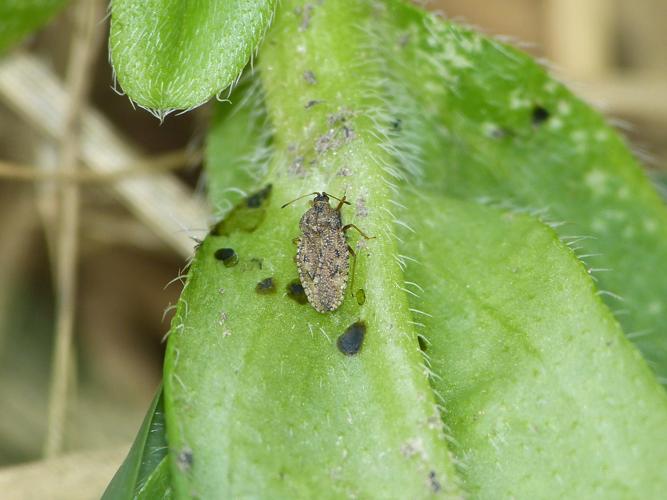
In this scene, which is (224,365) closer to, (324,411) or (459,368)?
(324,411)

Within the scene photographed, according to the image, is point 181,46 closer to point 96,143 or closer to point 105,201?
point 96,143

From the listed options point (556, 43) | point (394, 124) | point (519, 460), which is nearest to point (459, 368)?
point (519, 460)

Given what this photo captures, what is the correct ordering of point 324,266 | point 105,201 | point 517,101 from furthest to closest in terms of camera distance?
point 105,201 < point 517,101 < point 324,266

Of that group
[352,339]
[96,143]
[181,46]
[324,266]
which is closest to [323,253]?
[324,266]

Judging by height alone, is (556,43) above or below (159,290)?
above

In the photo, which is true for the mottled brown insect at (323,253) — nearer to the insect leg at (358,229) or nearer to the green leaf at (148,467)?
the insect leg at (358,229)

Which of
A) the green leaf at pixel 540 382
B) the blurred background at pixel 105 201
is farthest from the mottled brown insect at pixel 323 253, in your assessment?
the blurred background at pixel 105 201

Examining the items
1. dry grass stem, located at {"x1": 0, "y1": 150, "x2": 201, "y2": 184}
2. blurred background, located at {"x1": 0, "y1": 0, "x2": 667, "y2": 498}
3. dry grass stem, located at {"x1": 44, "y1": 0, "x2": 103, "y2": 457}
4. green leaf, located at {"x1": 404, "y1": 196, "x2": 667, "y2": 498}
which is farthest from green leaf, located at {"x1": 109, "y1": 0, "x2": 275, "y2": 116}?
dry grass stem, located at {"x1": 44, "y1": 0, "x2": 103, "y2": 457}
